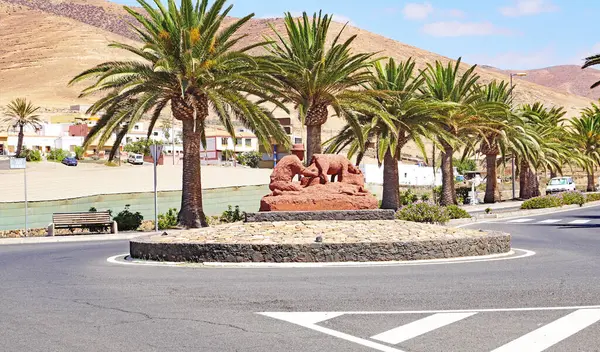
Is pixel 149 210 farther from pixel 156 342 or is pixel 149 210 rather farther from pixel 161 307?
pixel 156 342

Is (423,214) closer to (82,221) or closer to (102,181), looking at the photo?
(82,221)

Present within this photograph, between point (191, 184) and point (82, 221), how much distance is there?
13.7ft

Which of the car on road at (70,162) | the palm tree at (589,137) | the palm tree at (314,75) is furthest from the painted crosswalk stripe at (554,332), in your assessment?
the car on road at (70,162)

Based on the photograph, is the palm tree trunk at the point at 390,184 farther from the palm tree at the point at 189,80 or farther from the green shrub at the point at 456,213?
the palm tree at the point at 189,80

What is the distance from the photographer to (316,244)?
16.9m

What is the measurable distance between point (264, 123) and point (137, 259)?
43.5ft

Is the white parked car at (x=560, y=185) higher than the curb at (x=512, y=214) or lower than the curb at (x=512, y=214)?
higher

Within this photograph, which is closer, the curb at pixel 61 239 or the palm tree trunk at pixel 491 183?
the curb at pixel 61 239

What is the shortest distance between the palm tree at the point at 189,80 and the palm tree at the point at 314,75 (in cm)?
211

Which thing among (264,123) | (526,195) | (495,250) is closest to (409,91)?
(264,123)

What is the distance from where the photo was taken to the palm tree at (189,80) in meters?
30.2

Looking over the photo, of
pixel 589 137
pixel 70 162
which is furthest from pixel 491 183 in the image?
pixel 70 162

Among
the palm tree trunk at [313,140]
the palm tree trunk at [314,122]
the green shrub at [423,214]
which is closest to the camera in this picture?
the green shrub at [423,214]

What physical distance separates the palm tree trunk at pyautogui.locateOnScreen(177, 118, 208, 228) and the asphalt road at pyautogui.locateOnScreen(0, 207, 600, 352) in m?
14.9
